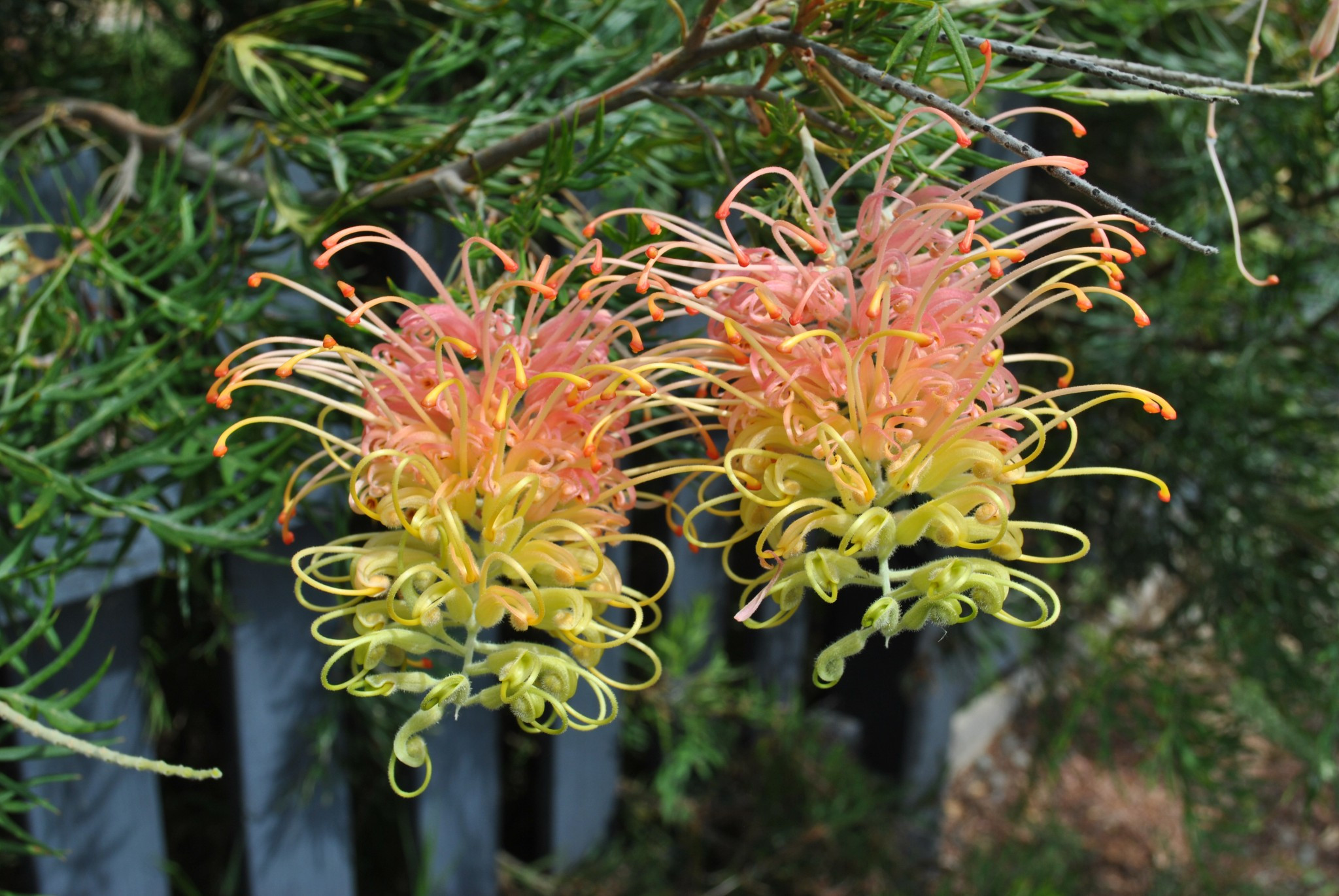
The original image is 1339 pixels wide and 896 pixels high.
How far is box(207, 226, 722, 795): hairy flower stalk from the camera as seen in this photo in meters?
0.30

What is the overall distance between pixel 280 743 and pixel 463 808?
0.69 feet

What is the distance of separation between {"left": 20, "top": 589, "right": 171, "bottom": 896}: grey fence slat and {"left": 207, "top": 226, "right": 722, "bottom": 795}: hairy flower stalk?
46 cm

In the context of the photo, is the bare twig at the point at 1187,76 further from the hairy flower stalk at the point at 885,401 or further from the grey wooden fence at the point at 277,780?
the grey wooden fence at the point at 277,780

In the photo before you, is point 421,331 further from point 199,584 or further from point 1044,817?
point 1044,817

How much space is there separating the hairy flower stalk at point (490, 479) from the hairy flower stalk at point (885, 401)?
0.08 feet

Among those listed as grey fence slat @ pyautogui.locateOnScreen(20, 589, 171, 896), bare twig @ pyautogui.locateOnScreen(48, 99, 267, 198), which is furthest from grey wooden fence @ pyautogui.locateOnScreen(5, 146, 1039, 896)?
bare twig @ pyautogui.locateOnScreen(48, 99, 267, 198)

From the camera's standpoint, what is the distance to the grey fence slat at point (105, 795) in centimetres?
70

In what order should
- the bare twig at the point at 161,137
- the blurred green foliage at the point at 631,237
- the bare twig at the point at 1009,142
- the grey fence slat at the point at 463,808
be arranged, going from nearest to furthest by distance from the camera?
Result: the bare twig at the point at 1009,142, the blurred green foliage at the point at 631,237, the bare twig at the point at 161,137, the grey fence slat at the point at 463,808

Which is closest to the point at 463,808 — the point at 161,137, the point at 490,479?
the point at 161,137

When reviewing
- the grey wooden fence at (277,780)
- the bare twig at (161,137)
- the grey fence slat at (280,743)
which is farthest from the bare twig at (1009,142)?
the grey fence slat at (280,743)

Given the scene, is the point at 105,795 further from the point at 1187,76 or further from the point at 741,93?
the point at 1187,76

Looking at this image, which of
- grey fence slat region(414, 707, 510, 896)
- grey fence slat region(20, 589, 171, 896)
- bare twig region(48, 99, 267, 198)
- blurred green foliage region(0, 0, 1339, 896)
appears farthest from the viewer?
grey fence slat region(414, 707, 510, 896)

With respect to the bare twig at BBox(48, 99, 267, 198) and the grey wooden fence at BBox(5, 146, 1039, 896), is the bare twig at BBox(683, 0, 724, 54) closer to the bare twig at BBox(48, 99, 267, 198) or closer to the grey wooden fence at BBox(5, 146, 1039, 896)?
the grey wooden fence at BBox(5, 146, 1039, 896)

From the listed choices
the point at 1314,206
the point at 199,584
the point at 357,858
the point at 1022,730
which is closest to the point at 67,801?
the point at 199,584
